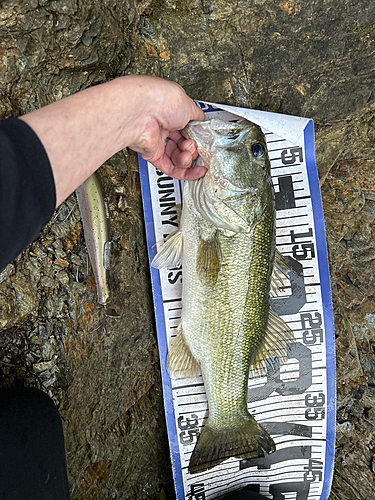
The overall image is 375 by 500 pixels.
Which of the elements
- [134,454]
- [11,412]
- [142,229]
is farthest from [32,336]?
[134,454]

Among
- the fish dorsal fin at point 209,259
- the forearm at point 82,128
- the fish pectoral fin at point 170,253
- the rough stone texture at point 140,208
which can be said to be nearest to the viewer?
the forearm at point 82,128

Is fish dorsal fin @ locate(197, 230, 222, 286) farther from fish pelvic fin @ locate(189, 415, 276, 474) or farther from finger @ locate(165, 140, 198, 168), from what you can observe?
fish pelvic fin @ locate(189, 415, 276, 474)

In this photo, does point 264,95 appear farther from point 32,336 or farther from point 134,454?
point 134,454

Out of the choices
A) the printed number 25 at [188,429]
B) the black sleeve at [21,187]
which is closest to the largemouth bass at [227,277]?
the printed number 25 at [188,429]

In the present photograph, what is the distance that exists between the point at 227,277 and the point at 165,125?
996 mm

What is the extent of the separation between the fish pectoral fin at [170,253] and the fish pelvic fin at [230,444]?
1.22m

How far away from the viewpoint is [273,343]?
2393 mm

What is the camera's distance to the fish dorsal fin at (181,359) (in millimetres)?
2488

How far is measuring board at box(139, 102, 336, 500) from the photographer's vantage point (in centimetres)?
260

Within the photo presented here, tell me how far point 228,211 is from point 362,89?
1.46m

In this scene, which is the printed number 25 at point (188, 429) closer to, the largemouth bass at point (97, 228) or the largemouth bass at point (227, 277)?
the largemouth bass at point (227, 277)

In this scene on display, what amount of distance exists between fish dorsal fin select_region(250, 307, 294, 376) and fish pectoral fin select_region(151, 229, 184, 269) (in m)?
0.76

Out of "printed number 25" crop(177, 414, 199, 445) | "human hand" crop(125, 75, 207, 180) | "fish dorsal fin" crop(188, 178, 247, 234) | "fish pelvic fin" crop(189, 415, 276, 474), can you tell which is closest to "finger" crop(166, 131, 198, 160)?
"human hand" crop(125, 75, 207, 180)

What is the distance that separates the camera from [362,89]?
246 centimetres
